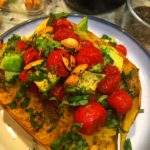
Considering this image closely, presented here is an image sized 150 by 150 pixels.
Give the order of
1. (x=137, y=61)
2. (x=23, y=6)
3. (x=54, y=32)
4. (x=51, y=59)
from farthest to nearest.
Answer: (x=23, y=6), (x=137, y=61), (x=54, y=32), (x=51, y=59)

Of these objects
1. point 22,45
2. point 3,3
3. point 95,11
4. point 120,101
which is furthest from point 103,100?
point 3,3

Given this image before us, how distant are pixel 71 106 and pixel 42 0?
0.57 meters

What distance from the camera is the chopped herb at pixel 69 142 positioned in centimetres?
75

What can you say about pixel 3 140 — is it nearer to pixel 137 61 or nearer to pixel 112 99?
pixel 112 99

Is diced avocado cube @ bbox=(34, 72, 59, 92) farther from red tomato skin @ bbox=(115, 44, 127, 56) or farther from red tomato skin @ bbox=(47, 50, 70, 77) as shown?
red tomato skin @ bbox=(115, 44, 127, 56)

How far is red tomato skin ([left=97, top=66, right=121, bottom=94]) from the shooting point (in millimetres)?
765

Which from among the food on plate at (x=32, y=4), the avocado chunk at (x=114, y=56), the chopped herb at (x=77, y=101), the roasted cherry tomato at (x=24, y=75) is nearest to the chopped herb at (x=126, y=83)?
the avocado chunk at (x=114, y=56)

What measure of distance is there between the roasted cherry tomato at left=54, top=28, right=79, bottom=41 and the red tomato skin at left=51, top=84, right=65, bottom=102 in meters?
0.13

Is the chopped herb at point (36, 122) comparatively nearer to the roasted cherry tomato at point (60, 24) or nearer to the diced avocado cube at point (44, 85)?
the diced avocado cube at point (44, 85)

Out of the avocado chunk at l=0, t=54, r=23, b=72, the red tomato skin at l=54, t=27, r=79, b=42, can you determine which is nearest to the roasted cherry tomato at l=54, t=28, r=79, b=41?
the red tomato skin at l=54, t=27, r=79, b=42

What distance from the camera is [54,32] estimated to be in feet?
2.84

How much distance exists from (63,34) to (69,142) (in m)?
0.26

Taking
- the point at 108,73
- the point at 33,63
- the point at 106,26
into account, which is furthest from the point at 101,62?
the point at 106,26

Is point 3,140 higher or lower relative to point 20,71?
lower
